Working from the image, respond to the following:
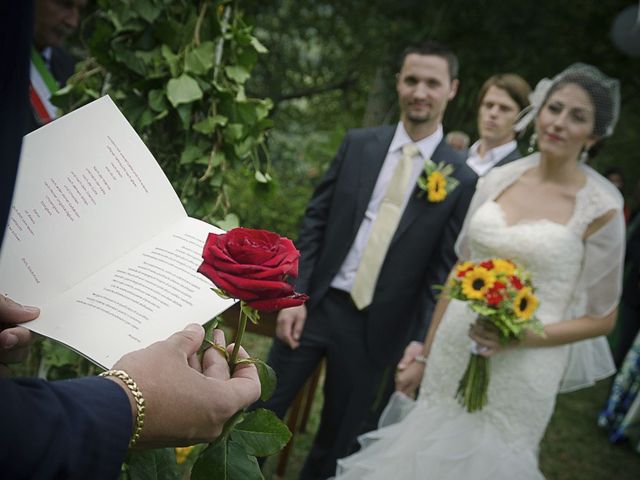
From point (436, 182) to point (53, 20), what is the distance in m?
2.48

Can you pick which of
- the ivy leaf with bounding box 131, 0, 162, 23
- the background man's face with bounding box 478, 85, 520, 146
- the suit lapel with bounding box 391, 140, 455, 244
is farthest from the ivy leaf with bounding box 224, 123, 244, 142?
the background man's face with bounding box 478, 85, 520, 146

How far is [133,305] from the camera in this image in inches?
37.6

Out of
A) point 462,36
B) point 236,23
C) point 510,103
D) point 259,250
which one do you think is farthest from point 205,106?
point 462,36

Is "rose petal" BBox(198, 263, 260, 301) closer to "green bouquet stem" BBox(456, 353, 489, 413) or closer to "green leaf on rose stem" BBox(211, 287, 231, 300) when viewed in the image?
"green leaf on rose stem" BBox(211, 287, 231, 300)

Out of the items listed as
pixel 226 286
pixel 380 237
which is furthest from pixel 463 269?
pixel 226 286

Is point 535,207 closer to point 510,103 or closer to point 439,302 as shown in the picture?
point 439,302

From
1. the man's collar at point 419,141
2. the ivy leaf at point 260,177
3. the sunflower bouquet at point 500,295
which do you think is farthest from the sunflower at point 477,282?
the ivy leaf at point 260,177

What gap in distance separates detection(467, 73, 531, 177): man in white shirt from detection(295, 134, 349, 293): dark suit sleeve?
1578 mm

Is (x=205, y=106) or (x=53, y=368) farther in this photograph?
(x=53, y=368)

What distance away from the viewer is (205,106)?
1935 mm

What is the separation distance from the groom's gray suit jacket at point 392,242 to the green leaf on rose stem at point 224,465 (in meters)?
1.93

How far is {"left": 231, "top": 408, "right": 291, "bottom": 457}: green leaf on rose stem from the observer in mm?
1121

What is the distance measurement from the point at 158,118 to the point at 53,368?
105cm

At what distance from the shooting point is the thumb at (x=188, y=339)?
89 cm
